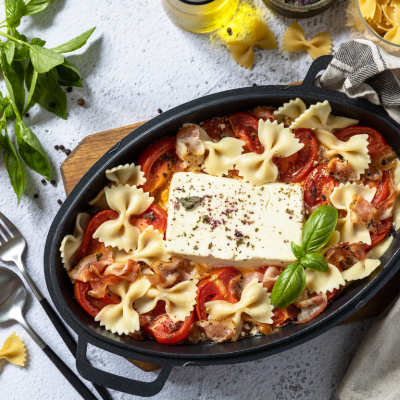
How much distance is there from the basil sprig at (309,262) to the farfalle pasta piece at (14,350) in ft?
8.85

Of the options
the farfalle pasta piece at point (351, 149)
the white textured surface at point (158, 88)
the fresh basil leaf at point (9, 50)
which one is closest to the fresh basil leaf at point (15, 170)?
the white textured surface at point (158, 88)

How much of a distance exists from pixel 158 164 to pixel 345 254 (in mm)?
1737

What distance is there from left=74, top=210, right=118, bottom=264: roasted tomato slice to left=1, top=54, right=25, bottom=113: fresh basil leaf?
1.35 m

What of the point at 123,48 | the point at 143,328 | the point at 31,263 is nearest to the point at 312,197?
the point at 143,328

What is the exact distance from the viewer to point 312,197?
3.45 meters

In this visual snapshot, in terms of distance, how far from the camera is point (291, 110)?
11.1 feet

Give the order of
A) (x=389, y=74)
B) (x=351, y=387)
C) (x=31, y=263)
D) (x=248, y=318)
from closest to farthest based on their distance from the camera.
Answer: (x=389, y=74), (x=248, y=318), (x=351, y=387), (x=31, y=263)

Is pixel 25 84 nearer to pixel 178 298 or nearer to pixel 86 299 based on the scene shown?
pixel 86 299

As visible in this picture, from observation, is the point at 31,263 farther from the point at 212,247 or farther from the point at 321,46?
the point at 321,46

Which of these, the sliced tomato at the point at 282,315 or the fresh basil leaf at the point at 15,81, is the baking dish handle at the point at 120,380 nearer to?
the sliced tomato at the point at 282,315

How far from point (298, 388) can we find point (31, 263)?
297cm

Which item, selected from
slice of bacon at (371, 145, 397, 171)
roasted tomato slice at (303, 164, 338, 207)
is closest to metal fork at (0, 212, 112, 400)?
roasted tomato slice at (303, 164, 338, 207)

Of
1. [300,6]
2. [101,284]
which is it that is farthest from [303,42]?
[101,284]

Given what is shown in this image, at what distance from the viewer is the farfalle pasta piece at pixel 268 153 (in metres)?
3.36
